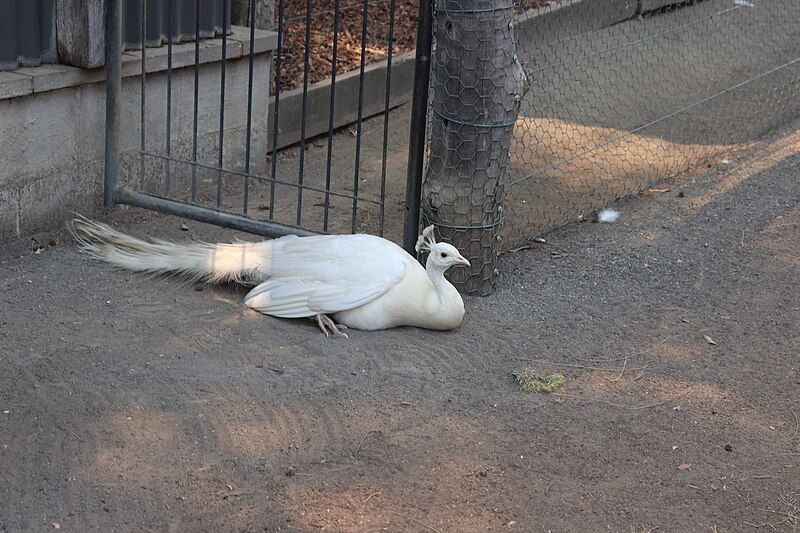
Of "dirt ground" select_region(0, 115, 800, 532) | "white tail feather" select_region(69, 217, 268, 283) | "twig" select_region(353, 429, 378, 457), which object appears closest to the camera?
"dirt ground" select_region(0, 115, 800, 532)

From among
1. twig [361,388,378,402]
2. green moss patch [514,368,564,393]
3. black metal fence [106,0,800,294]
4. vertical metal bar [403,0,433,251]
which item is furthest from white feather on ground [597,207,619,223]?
twig [361,388,378,402]

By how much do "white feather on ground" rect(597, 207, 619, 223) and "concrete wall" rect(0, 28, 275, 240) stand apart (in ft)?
7.22

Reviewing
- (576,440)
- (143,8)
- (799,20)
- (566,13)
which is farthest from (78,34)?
(799,20)

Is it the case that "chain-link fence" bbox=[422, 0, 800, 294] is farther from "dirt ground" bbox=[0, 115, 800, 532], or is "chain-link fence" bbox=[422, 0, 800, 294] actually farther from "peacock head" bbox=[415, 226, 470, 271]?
"dirt ground" bbox=[0, 115, 800, 532]

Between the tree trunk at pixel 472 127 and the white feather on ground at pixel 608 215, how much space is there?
130 cm

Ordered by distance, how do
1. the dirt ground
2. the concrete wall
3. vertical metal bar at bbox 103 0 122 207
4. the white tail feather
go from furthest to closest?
vertical metal bar at bbox 103 0 122 207, the concrete wall, the white tail feather, the dirt ground

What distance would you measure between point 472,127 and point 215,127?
6.77ft

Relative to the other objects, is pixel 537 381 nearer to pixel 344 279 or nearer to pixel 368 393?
pixel 368 393

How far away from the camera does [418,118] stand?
4.70 meters

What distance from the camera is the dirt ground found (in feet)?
10.8

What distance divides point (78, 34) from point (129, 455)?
255 centimetres

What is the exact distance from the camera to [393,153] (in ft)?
23.8

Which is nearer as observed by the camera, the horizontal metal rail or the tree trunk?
the tree trunk

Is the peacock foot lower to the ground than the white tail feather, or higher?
lower
